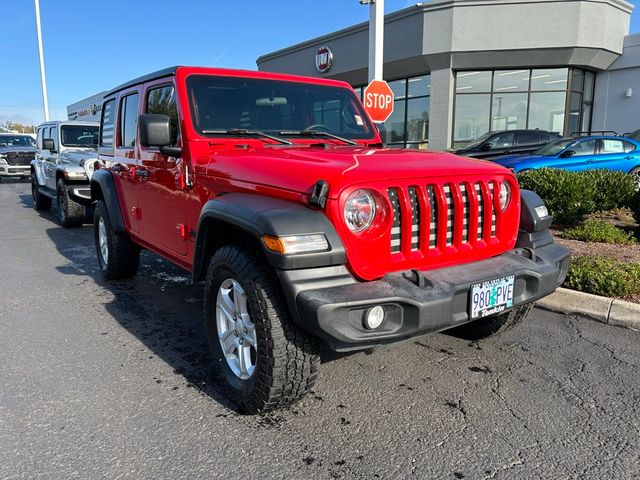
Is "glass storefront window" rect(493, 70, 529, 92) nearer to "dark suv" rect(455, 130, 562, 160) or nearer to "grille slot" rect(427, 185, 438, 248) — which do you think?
"dark suv" rect(455, 130, 562, 160)

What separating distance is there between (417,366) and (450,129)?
56.0ft

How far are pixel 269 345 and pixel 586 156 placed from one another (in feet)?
34.1

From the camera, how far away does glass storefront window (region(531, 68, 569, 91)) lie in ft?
59.9

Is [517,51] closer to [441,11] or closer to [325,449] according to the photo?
[441,11]

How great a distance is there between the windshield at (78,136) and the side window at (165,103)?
700cm

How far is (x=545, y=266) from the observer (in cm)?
308

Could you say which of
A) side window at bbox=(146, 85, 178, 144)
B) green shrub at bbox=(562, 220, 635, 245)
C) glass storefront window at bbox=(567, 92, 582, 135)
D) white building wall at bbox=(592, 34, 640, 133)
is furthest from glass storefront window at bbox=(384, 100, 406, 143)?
side window at bbox=(146, 85, 178, 144)

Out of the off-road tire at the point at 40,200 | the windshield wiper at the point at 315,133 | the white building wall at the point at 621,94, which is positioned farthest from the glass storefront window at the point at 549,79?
the windshield wiper at the point at 315,133

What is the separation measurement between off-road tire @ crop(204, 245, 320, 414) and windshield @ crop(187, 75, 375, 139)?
4.41 ft

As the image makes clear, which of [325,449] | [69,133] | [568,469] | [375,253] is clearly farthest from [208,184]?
[69,133]

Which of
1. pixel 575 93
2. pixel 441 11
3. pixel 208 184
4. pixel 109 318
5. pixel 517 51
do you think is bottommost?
pixel 109 318

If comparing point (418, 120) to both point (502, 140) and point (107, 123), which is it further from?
point (107, 123)

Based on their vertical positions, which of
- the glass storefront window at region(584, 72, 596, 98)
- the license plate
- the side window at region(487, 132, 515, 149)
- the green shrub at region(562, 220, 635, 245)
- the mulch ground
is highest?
the glass storefront window at region(584, 72, 596, 98)

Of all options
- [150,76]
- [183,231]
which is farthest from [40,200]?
[183,231]
